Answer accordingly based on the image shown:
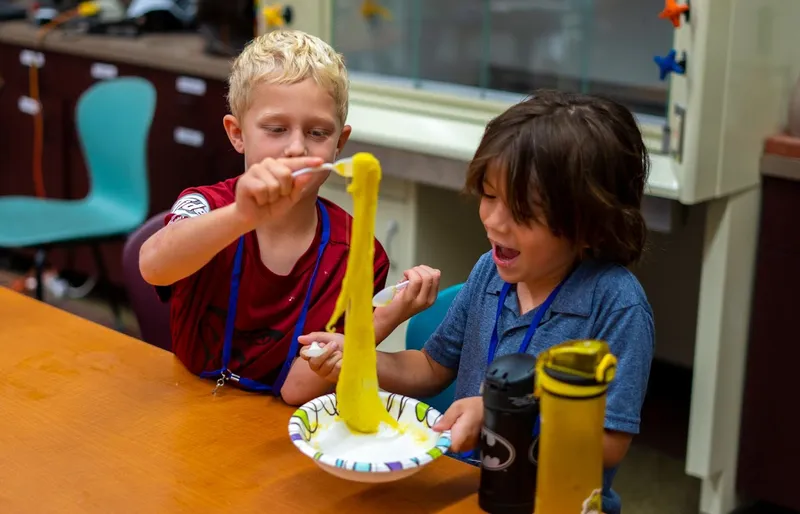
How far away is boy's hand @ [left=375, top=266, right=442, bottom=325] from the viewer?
132 cm

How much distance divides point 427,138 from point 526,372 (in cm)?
167

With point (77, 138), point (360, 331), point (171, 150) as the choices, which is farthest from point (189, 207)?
point (77, 138)

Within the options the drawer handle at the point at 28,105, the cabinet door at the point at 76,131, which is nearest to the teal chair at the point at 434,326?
the cabinet door at the point at 76,131

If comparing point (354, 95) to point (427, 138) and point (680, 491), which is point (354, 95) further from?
point (680, 491)

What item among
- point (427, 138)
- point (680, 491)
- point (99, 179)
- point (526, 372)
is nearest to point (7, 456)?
point (526, 372)

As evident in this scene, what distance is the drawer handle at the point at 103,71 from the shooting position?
12.1 feet

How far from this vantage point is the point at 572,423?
97cm

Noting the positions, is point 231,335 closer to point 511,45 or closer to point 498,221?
point 498,221

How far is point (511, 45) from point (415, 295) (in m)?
1.80

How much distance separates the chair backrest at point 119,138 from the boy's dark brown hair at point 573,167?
2.14 meters

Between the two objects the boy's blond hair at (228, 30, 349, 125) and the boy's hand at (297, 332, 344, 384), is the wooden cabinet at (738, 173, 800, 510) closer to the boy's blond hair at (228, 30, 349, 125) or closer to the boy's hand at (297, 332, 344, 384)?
the boy's blond hair at (228, 30, 349, 125)

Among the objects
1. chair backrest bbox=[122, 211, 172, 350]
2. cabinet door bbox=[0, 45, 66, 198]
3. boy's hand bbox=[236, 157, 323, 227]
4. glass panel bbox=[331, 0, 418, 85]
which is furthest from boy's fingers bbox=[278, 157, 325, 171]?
cabinet door bbox=[0, 45, 66, 198]

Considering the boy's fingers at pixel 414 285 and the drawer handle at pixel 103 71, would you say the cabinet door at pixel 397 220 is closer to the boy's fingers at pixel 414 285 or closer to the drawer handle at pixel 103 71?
the drawer handle at pixel 103 71

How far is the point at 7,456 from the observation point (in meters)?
1.21
